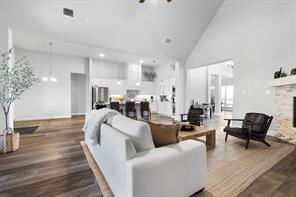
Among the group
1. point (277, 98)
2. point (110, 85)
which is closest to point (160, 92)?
point (110, 85)

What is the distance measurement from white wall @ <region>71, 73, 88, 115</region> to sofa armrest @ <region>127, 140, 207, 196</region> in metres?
8.00

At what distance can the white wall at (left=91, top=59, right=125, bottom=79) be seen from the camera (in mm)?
8609

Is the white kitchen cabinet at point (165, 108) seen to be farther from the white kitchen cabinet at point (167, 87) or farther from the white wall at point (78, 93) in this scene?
the white wall at point (78, 93)

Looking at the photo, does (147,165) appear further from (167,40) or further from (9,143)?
(167,40)

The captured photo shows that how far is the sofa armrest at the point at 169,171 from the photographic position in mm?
1387

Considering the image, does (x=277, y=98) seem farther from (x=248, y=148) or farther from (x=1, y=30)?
(x=1, y=30)

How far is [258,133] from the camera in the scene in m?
3.80

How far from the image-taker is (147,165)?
4.70 feet

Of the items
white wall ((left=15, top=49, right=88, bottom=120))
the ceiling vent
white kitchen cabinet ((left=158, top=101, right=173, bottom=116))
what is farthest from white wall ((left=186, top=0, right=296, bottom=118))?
white wall ((left=15, top=49, right=88, bottom=120))

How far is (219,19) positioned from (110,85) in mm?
5943

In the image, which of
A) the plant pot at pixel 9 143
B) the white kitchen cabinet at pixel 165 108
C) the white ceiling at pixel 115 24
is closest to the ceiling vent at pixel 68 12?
the white ceiling at pixel 115 24

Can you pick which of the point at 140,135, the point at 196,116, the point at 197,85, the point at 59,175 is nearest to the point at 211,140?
the point at 196,116

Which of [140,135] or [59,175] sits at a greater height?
[140,135]

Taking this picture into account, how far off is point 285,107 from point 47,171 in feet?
18.2
